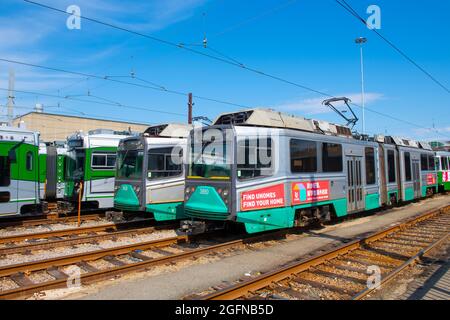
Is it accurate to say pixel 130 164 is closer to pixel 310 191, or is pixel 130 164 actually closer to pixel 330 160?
pixel 310 191

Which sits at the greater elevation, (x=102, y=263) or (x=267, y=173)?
(x=267, y=173)

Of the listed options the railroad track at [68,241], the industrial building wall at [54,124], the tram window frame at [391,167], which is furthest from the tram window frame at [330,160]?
the industrial building wall at [54,124]

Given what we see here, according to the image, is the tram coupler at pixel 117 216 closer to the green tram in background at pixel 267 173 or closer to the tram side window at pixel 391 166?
the green tram in background at pixel 267 173

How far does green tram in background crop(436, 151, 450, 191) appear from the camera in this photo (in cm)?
2327

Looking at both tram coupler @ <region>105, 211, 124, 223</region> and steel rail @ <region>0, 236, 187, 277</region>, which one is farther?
tram coupler @ <region>105, 211, 124, 223</region>

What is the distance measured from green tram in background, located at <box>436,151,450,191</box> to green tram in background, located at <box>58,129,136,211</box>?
2050 centimetres

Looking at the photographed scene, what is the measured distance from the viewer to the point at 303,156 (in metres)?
9.53

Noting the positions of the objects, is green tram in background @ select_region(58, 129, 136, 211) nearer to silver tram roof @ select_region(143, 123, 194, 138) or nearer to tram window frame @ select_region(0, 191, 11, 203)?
silver tram roof @ select_region(143, 123, 194, 138)

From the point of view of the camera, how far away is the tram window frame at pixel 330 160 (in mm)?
10438

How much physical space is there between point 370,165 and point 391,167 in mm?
2647

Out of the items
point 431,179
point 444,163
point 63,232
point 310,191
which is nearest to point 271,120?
point 310,191

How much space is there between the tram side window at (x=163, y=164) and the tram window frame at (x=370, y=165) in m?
6.91

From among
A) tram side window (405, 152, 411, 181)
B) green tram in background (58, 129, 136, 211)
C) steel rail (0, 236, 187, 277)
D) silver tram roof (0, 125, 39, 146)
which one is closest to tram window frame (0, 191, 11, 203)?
silver tram roof (0, 125, 39, 146)
